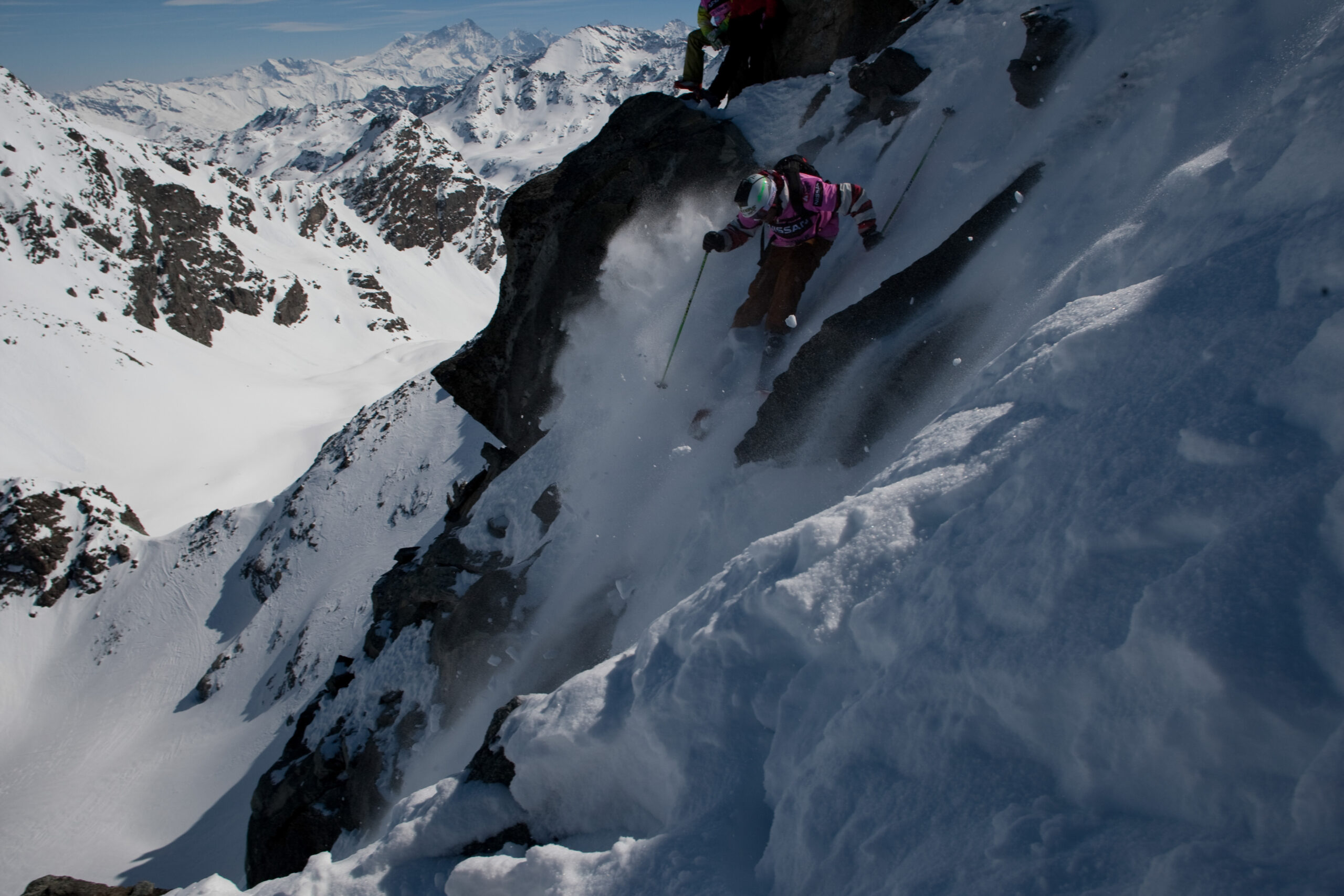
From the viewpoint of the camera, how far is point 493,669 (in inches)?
408

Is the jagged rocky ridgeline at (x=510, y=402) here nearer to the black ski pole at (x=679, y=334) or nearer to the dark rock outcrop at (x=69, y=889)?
the black ski pole at (x=679, y=334)

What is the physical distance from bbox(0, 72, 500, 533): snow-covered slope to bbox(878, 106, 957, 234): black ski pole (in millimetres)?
51081

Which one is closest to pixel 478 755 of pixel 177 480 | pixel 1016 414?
pixel 1016 414

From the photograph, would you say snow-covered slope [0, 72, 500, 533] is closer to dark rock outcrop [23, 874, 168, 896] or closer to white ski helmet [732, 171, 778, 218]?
dark rock outcrop [23, 874, 168, 896]

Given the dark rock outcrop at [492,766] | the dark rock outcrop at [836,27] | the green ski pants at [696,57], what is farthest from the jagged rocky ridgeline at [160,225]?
the dark rock outcrop at [492,766]

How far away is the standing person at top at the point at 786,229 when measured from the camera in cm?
798

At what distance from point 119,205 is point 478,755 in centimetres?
10158

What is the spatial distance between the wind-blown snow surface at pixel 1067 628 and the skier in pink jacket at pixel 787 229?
2636mm

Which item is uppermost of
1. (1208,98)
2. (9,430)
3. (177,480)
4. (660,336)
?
(9,430)

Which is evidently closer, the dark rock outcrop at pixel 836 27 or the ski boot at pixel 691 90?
the dark rock outcrop at pixel 836 27

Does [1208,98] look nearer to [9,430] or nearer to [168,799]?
[168,799]

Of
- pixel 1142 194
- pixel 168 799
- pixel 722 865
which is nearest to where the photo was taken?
pixel 722 865

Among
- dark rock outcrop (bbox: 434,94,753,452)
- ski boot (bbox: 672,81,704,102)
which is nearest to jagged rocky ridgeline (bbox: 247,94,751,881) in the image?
dark rock outcrop (bbox: 434,94,753,452)

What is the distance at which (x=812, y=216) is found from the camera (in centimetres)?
839
